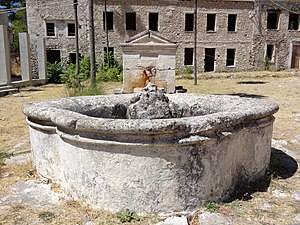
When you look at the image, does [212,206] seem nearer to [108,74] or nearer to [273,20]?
[108,74]

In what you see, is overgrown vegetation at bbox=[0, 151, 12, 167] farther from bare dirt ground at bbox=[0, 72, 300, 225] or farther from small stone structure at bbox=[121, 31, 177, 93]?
small stone structure at bbox=[121, 31, 177, 93]

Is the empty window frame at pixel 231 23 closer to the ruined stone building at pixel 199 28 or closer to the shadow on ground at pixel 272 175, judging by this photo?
the ruined stone building at pixel 199 28

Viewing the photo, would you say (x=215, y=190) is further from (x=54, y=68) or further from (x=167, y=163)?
(x=54, y=68)

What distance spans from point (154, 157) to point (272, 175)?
1.85 meters

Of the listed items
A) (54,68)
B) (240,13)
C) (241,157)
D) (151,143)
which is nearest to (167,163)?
(151,143)

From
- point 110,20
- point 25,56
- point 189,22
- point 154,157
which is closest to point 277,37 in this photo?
point 189,22

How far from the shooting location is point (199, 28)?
73.0 feet

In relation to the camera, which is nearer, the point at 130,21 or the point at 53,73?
the point at 53,73

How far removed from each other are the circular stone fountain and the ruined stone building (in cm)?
1891

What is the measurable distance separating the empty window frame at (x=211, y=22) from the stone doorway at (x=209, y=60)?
5.03ft

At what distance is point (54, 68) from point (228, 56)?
13072 mm

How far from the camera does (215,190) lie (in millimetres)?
3152

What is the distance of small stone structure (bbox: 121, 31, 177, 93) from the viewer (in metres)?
9.84

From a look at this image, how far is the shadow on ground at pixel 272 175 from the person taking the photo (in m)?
3.40
